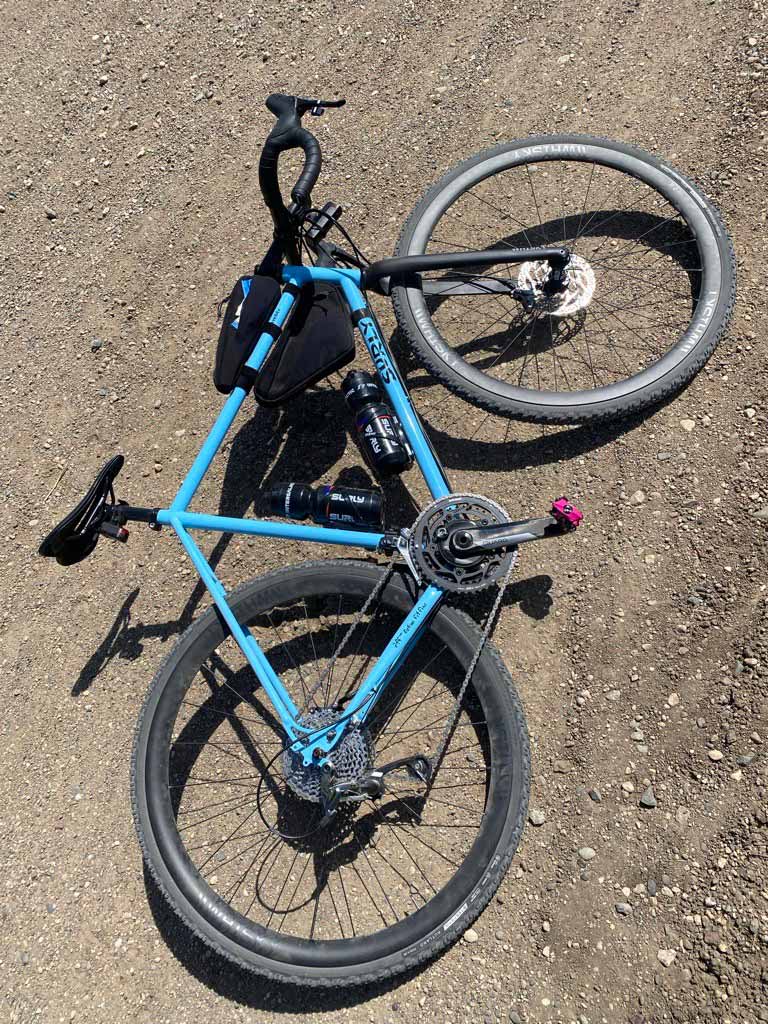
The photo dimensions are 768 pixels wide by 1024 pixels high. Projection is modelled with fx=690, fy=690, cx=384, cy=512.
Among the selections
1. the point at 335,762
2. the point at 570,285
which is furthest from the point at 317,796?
the point at 570,285

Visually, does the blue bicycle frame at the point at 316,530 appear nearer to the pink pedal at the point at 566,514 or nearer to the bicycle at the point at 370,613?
the bicycle at the point at 370,613

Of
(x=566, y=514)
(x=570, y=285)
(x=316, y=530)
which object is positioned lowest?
(x=316, y=530)

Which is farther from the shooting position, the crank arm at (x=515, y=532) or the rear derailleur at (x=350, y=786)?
the crank arm at (x=515, y=532)

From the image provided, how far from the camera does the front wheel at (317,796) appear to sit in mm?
3029

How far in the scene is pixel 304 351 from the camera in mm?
3553

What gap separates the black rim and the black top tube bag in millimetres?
478

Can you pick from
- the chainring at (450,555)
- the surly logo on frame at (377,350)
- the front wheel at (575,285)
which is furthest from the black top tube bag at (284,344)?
the chainring at (450,555)

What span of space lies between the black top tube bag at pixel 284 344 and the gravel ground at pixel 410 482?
1.95 ft

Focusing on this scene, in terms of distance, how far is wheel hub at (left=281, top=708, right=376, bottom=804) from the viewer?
306cm

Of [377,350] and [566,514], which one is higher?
[377,350]

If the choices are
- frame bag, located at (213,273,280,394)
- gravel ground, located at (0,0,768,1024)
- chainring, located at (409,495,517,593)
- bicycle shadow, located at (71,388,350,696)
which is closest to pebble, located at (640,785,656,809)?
gravel ground, located at (0,0,768,1024)

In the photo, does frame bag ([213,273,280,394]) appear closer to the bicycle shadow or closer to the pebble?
the bicycle shadow

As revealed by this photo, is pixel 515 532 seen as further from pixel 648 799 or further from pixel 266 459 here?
pixel 266 459

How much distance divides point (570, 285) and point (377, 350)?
1.27m
